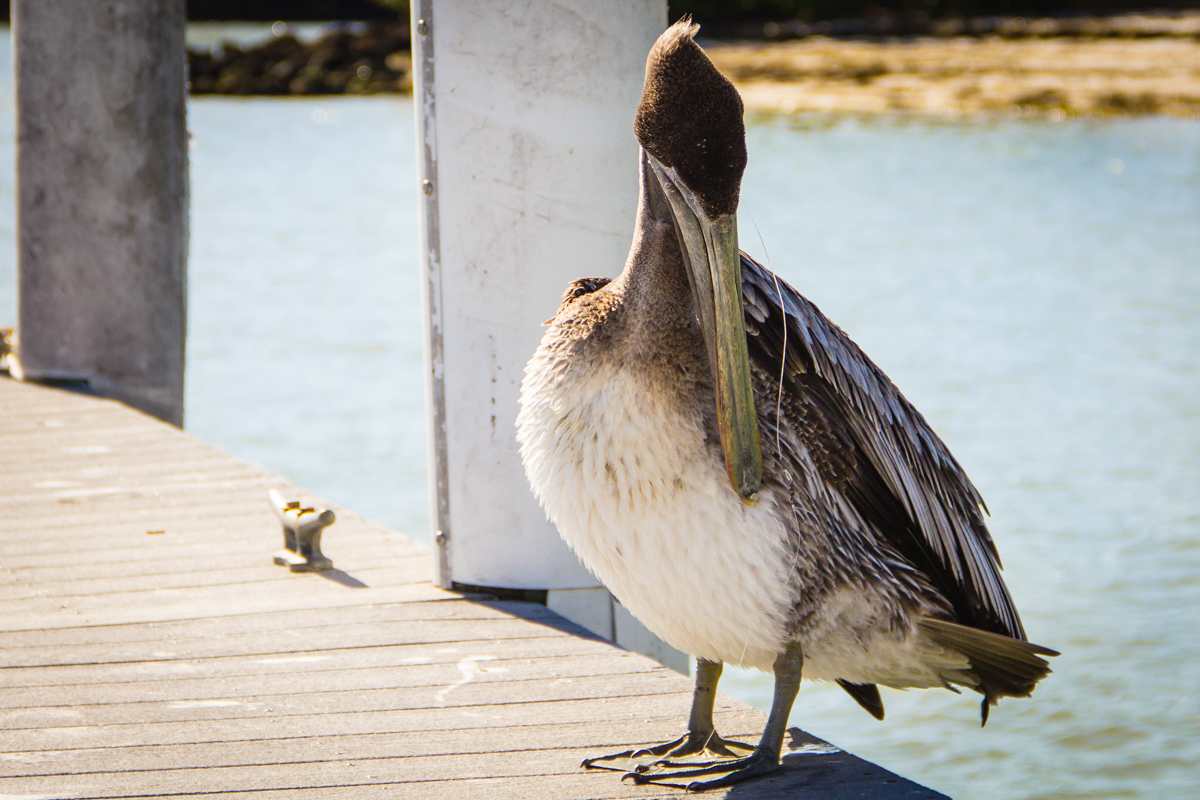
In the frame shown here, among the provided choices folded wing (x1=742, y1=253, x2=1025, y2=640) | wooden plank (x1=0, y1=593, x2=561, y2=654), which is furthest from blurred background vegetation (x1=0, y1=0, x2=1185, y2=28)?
folded wing (x1=742, y1=253, x2=1025, y2=640)

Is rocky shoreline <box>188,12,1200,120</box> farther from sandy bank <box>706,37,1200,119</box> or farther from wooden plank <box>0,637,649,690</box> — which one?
wooden plank <box>0,637,649,690</box>

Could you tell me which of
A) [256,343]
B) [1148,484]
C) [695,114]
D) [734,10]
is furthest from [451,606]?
[734,10]

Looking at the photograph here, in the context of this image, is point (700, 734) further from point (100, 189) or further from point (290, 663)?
point (100, 189)

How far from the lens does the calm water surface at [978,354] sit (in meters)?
5.29

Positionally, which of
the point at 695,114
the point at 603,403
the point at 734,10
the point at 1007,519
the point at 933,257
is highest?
the point at 734,10

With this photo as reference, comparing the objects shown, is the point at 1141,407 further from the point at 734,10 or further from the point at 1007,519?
the point at 734,10

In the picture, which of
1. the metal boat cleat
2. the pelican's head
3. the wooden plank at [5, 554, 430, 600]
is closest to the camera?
the pelican's head

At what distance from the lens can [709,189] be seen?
1.99 metres

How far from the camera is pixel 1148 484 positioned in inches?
293

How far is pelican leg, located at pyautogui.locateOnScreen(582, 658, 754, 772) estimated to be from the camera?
2.33 m

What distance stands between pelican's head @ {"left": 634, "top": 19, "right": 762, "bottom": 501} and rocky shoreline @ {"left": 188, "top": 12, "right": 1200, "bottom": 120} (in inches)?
844

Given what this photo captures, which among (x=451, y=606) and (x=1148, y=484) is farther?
(x=1148, y=484)

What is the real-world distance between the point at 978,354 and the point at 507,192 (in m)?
7.71

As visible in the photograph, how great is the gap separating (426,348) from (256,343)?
24.9 feet
